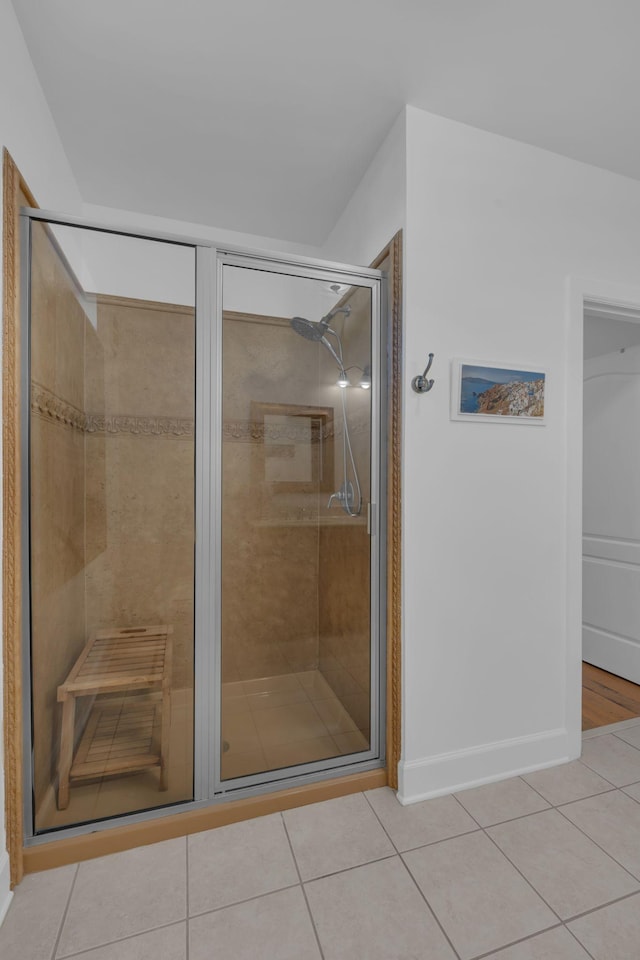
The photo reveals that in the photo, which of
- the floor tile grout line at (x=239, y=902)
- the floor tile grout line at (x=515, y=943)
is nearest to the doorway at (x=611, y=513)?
the floor tile grout line at (x=515, y=943)

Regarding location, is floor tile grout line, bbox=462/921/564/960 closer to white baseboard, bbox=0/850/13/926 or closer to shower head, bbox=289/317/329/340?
white baseboard, bbox=0/850/13/926

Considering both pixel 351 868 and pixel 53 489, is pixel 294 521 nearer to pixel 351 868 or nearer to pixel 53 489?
pixel 53 489

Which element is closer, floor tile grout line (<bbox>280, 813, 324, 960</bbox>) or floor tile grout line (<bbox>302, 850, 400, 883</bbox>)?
floor tile grout line (<bbox>280, 813, 324, 960</bbox>)

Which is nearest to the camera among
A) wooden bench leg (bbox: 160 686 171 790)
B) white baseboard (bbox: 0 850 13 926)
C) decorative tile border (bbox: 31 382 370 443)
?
white baseboard (bbox: 0 850 13 926)

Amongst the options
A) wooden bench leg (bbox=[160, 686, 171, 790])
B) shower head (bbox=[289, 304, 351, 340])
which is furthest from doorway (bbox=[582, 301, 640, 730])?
wooden bench leg (bbox=[160, 686, 171, 790])

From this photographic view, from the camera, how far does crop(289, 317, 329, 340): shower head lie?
6.06 ft

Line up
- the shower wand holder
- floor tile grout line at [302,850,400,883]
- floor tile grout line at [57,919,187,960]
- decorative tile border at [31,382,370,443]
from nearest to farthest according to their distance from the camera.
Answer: floor tile grout line at [57,919,187,960]
floor tile grout line at [302,850,400,883]
decorative tile border at [31,382,370,443]
the shower wand holder

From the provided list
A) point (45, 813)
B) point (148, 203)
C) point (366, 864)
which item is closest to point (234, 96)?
point (148, 203)

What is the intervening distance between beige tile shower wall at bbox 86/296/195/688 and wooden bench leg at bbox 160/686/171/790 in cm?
6

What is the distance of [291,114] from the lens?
192cm

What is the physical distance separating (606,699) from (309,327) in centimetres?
265

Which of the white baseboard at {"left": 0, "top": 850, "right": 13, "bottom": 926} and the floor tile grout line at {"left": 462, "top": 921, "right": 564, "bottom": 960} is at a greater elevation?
the white baseboard at {"left": 0, "top": 850, "right": 13, "bottom": 926}

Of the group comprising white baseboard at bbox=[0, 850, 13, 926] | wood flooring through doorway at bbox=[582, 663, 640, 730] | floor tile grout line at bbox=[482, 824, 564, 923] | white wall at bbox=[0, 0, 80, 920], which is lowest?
wood flooring through doorway at bbox=[582, 663, 640, 730]

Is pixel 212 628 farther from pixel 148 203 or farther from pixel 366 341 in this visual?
pixel 148 203
